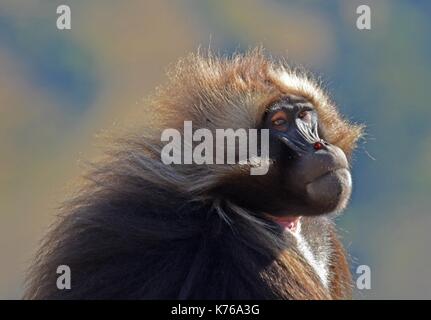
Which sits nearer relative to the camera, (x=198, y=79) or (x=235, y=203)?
(x=235, y=203)

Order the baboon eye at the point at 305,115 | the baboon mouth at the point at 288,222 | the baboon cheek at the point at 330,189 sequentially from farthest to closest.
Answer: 1. the baboon eye at the point at 305,115
2. the baboon mouth at the point at 288,222
3. the baboon cheek at the point at 330,189

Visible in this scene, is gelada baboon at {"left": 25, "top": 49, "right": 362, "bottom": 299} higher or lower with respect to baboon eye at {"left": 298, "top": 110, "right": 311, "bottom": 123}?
lower

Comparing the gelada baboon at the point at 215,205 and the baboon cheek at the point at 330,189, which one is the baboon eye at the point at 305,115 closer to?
the gelada baboon at the point at 215,205

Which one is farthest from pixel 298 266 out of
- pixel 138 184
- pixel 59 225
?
pixel 59 225

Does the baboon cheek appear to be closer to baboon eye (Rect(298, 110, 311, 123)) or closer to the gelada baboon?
the gelada baboon

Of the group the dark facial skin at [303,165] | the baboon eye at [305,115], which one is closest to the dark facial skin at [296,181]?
the dark facial skin at [303,165]

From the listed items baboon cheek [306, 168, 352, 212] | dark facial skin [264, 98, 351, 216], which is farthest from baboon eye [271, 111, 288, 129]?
baboon cheek [306, 168, 352, 212]

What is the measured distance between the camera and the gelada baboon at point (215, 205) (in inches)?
156

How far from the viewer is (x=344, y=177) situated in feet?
14.0

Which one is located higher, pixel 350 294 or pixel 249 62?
pixel 249 62

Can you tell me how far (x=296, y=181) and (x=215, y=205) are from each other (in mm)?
370

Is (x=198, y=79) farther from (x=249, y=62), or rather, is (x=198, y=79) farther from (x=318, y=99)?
(x=318, y=99)

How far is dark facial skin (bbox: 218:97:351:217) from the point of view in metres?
4.24
